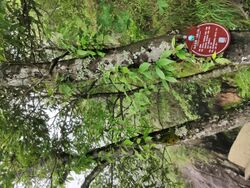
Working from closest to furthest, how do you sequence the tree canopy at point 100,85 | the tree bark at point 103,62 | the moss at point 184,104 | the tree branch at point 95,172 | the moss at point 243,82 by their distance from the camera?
the tree bark at point 103,62
the tree canopy at point 100,85
the tree branch at point 95,172
the moss at point 243,82
the moss at point 184,104

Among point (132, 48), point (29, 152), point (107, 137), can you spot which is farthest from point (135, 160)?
point (132, 48)

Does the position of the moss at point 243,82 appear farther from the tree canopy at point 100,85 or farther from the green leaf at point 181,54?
the green leaf at point 181,54

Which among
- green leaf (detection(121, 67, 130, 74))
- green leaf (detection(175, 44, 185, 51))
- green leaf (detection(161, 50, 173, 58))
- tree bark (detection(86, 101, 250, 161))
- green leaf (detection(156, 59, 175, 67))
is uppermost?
green leaf (detection(175, 44, 185, 51))

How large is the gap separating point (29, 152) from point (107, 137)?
0.99m

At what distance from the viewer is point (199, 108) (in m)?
5.61

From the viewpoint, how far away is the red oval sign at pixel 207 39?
2545 mm

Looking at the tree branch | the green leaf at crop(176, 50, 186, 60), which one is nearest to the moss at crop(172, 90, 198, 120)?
the tree branch

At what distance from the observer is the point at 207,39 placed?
263cm

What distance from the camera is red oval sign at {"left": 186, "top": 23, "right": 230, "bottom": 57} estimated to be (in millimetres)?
2545

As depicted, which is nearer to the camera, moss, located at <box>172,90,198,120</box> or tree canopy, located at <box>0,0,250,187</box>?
tree canopy, located at <box>0,0,250,187</box>

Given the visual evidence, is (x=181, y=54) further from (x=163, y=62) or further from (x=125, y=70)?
(x=125, y=70)

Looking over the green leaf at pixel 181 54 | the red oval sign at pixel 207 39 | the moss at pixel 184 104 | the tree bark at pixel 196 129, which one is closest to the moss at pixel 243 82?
the tree bark at pixel 196 129

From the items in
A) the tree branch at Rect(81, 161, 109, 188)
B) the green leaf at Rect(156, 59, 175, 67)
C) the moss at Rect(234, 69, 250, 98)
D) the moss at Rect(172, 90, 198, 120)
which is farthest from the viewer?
the moss at Rect(172, 90, 198, 120)

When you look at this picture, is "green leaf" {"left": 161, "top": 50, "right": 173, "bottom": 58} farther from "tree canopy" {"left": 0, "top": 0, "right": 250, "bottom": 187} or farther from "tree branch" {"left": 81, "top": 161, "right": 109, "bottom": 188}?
"tree branch" {"left": 81, "top": 161, "right": 109, "bottom": 188}
